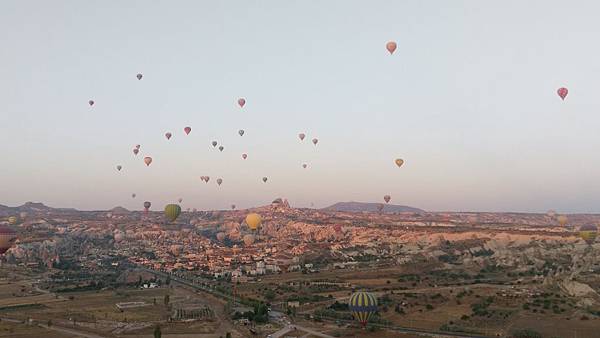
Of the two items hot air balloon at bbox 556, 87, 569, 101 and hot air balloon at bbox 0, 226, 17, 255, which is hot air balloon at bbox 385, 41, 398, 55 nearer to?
hot air balloon at bbox 556, 87, 569, 101

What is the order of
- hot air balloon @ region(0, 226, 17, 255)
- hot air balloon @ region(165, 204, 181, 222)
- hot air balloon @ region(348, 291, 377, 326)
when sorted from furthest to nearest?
hot air balloon @ region(165, 204, 181, 222), hot air balloon @ region(0, 226, 17, 255), hot air balloon @ region(348, 291, 377, 326)

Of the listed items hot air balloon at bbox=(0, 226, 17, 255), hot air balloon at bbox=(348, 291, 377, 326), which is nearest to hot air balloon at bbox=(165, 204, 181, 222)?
hot air balloon at bbox=(0, 226, 17, 255)

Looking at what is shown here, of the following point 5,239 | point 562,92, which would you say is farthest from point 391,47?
point 5,239

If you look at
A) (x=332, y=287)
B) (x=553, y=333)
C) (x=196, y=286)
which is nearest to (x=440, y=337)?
(x=553, y=333)

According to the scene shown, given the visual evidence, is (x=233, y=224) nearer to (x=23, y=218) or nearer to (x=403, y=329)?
(x=23, y=218)

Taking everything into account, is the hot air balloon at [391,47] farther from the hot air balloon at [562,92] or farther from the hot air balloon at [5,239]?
the hot air balloon at [5,239]

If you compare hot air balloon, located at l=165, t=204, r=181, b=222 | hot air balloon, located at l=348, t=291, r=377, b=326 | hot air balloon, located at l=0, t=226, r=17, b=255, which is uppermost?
hot air balloon, located at l=165, t=204, r=181, b=222

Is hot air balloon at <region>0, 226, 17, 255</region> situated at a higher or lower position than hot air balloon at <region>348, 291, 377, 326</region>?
higher

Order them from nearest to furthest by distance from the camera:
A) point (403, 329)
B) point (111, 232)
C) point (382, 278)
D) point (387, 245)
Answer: point (403, 329) < point (382, 278) < point (387, 245) < point (111, 232)

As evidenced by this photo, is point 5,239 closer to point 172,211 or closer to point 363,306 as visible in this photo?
point 172,211

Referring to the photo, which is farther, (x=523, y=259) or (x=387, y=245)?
(x=387, y=245)

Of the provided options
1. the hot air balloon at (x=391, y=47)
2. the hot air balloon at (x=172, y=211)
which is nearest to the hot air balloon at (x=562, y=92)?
the hot air balloon at (x=391, y=47)
